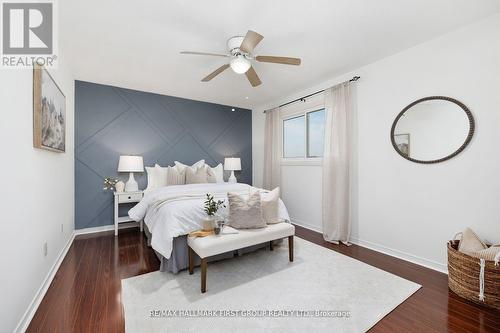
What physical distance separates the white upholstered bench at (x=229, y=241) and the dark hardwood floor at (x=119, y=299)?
679 mm

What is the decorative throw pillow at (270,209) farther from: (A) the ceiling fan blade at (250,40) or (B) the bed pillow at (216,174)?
(B) the bed pillow at (216,174)

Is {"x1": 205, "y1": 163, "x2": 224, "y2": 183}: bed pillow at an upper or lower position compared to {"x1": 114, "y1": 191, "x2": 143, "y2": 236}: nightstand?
upper

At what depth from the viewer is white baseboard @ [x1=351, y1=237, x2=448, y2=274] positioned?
242 cm

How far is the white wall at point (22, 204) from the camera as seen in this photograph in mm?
1392

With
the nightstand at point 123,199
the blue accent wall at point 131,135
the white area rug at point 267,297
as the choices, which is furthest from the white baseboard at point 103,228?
the white area rug at point 267,297

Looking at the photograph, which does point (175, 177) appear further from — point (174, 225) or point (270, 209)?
point (270, 209)

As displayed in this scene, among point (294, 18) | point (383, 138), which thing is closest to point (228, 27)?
point (294, 18)

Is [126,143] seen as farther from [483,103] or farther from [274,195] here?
[483,103]

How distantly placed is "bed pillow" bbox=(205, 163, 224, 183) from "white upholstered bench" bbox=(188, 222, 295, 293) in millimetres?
2045

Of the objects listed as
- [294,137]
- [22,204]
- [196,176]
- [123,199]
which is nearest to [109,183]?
[123,199]

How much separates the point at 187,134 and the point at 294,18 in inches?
127

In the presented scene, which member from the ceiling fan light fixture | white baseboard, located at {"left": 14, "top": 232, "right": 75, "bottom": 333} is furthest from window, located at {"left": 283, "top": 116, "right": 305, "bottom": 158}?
white baseboard, located at {"left": 14, "top": 232, "right": 75, "bottom": 333}

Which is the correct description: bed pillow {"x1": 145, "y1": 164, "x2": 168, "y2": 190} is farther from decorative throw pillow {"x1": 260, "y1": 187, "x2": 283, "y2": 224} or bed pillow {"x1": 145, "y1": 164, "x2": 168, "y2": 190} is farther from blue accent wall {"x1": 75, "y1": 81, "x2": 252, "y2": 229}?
decorative throw pillow {"x1": 260, "y1": 187, "x2": 283, "y2": 224}

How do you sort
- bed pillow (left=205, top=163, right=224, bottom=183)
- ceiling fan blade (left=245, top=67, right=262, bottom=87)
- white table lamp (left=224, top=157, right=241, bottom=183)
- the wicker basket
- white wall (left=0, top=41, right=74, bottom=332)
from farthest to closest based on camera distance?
white table lamp (left=224, top=157, right=241, bottom=183) → bed pillow (left=205, top=163, right=224, bottom=183) → ceiling fan blade (left=245, top=67, right=262, bottom=87) → the wicker basket → white wall (left=0, top=41, right=74, bottom=332)
